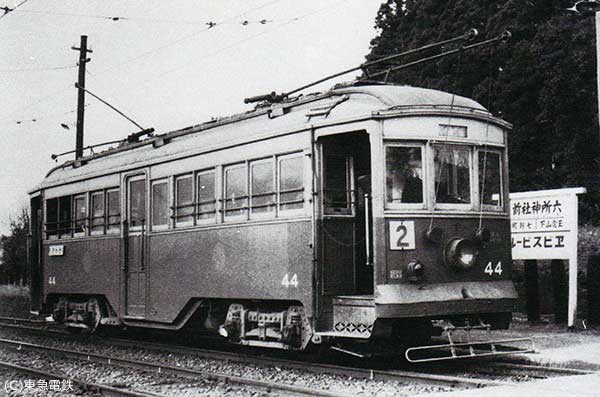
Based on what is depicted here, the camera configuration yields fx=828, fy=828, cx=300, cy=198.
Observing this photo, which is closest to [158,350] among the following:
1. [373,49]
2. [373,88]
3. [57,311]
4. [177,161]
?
[177,161]

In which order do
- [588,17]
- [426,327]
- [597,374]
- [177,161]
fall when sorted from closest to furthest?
1. [597,374]
2. [426,327]
3. [177,161]
4. [588,17]

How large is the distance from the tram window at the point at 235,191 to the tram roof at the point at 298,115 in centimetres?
39

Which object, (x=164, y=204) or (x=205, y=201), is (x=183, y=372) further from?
(x=164, y=204)

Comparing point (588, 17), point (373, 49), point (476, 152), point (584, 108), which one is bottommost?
point (476, 152)

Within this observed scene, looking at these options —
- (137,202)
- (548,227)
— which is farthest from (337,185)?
(548,227)

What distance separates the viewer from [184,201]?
40.6 feet

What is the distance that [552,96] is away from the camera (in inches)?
866

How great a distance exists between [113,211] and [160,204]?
5.49ft

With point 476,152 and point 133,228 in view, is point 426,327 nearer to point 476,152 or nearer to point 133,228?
point 476,152

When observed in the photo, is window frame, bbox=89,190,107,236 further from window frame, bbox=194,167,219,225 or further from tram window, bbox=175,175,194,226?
window frame, bbox=194,167,219,225

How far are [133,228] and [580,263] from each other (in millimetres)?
12543

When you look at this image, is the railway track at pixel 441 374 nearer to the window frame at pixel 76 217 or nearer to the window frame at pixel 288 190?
the window frame at pixel 288 190

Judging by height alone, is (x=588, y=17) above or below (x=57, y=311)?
above

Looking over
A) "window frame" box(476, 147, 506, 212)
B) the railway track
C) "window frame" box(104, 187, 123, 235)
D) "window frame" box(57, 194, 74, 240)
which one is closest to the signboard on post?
"window frame" box(476, 147, 506, 212)
